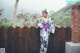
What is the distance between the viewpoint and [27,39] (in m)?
12.5

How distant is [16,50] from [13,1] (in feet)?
8.64

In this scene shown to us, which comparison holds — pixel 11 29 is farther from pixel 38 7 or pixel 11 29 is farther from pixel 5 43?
pixel 38 7

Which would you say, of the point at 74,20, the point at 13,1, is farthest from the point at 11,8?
the point at 74,20

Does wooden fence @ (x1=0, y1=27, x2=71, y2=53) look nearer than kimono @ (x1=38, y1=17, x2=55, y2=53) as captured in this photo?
No

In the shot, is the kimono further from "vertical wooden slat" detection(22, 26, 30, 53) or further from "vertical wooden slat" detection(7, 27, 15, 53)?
"vertical wooden slat" detection(7, 27, 15, 53)

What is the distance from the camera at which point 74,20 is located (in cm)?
1159

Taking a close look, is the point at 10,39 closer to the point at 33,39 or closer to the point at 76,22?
the point at 33,39

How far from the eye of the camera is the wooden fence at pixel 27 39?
12.4 m

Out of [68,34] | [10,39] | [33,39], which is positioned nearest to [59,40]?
[68,34]

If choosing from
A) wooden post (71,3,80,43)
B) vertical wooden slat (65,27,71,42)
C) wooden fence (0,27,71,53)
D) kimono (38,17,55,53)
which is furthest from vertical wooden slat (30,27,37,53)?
wooden post (71,3,80,43)

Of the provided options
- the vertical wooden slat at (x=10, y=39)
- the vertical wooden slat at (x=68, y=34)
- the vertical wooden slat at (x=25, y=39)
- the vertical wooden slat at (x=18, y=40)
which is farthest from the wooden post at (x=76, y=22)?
the vertical wooden slat at (x=10, y=39)

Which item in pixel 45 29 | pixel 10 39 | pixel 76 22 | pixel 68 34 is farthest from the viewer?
pixel 68 34

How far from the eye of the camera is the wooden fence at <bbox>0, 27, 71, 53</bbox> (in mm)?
12383

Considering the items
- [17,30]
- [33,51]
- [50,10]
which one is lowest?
[33,51]
